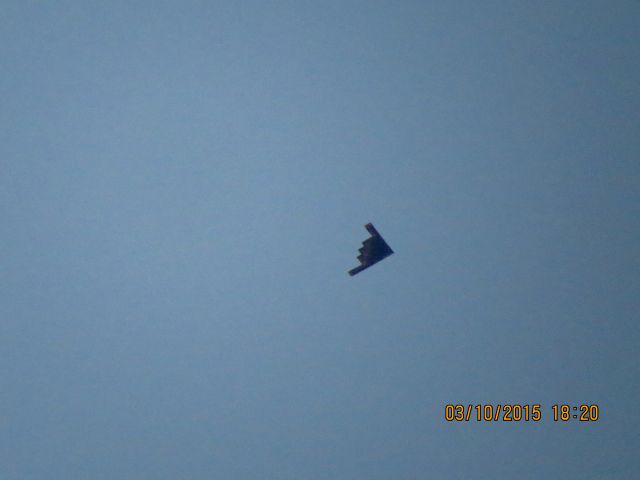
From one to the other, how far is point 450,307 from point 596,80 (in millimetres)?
4300

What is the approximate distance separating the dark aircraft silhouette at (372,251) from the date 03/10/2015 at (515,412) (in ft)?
9.38

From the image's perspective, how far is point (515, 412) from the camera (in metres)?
5.83

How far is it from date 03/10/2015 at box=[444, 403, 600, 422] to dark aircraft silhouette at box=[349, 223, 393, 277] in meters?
2.86

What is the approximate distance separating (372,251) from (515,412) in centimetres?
378

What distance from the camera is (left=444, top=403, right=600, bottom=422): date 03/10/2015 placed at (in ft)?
18.9

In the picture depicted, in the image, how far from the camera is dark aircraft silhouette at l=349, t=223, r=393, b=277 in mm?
5371

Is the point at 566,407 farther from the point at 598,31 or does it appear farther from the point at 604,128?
the point at 598,31

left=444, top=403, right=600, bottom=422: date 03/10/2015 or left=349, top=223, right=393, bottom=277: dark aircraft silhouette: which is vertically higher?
left=349, top=223, right=393, bottom=277: dark aircraft silhouette

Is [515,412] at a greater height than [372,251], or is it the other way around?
[372,251]

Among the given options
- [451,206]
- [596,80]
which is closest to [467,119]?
[451,206]

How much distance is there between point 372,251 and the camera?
5.41 m

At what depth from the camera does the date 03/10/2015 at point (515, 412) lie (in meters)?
5.75

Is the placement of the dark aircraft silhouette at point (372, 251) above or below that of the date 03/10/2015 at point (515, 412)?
above

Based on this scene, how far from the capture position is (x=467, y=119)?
545 cm
